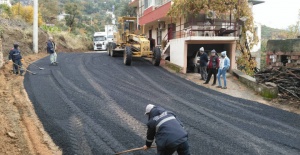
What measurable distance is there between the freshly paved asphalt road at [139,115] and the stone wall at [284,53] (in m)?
2.74

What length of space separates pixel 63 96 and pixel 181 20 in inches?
490

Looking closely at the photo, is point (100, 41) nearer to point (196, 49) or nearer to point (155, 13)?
point (155, 13)

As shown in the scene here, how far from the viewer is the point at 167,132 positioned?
4.97 metres

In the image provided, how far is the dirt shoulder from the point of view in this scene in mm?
6441

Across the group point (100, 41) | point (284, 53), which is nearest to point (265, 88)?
point (284, 53)

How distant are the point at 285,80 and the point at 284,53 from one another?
4.10 feet

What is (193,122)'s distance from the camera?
8.44 meters

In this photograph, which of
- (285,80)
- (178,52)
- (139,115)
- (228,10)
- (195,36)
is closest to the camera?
(139,115)

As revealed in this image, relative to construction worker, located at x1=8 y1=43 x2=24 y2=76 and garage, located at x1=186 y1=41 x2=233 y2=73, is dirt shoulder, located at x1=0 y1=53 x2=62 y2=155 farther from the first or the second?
garage, located at x1=186 y1=41 x2=233 y2=73

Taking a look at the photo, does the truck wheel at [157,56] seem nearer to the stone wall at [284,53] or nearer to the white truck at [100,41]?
the stone wall at [284,53]

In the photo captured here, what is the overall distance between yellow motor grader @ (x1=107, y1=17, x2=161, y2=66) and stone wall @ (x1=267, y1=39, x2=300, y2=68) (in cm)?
701

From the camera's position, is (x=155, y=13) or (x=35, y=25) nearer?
(x=35, y=25)

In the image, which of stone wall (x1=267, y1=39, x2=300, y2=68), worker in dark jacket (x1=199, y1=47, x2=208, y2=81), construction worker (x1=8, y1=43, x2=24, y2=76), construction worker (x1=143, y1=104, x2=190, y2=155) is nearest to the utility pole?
construction worker (x1=8, y1=43, x2=24, y2=76)

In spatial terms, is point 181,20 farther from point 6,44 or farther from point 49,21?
point 49,21
